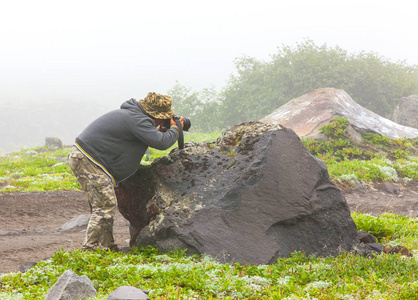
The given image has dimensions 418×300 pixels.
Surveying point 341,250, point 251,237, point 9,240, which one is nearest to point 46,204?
point 9,240

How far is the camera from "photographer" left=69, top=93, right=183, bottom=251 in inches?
284

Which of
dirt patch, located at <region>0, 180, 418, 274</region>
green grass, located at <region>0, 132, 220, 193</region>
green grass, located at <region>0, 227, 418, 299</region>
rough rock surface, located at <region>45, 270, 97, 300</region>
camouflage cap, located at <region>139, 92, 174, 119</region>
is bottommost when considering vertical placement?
dirt patch, located at <region>0, 180, 418, 274</region>

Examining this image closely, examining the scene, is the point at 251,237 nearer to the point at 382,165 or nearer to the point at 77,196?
the point at 77,196

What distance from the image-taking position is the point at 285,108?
89.8 feet

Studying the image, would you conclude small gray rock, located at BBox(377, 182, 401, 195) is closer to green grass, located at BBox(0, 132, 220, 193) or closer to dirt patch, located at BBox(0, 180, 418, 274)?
dirt patch, located at BBox(0, 180, 418, 274)

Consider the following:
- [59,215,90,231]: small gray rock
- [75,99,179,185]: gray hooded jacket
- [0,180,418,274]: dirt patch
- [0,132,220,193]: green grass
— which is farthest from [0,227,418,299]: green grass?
[0,132,220,193]: green grass

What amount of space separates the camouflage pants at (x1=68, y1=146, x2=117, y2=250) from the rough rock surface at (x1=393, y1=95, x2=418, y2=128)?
28876 millimetres

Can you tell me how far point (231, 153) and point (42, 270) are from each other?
3815mm

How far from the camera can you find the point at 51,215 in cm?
1323

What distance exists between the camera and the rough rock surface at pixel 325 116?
75.6 ft

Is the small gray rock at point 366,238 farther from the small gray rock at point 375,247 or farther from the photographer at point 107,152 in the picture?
the photographer at point 107,152

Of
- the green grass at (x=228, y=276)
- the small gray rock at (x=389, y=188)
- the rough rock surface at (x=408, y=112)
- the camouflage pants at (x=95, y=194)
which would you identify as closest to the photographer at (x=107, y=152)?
the camouflage pants at (x=95, y=194)

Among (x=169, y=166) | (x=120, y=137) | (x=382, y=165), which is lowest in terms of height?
(x=382, y=165)

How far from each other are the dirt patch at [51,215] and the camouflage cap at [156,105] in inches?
140
